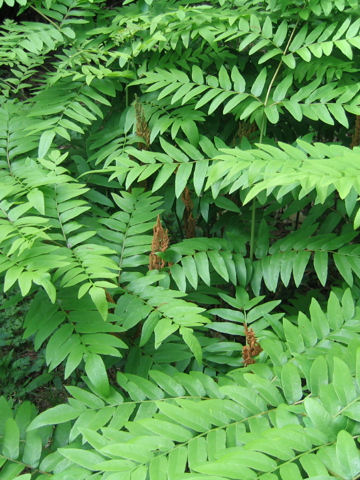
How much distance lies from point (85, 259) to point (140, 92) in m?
1.19

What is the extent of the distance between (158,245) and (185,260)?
0.17 meters

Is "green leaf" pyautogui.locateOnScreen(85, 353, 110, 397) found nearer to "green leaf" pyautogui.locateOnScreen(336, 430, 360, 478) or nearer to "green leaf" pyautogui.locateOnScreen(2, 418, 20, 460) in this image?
"green leaf" pyautogui.locateOnScreen(2, 418, 20, 460)

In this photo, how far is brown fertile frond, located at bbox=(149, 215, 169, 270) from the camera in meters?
1.91

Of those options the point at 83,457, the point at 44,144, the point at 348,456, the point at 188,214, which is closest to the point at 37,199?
the point at 44,144

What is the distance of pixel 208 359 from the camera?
1.93m

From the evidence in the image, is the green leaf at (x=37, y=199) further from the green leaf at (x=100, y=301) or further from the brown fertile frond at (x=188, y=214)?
the brown fertile frond at (x=188, y=214)

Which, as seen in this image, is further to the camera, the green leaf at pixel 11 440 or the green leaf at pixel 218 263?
the green leaf at pixel 218 263

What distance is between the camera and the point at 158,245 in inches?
76.0

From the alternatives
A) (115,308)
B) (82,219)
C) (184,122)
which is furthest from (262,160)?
(82,219)

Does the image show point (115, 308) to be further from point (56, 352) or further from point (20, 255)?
point (20, 255)

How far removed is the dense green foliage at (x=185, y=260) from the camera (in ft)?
4.33

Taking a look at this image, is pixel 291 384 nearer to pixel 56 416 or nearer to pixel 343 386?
pixel 343 386

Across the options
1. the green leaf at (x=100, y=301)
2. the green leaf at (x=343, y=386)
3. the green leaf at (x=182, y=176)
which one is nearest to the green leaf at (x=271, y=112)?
the green leaf at (x=182, y=176)

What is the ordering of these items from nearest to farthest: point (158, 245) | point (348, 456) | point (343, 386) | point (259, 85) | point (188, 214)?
point (348, 456) → point (343, 386) → point (158, 245) → point (259, 85) → point (188, 214)
